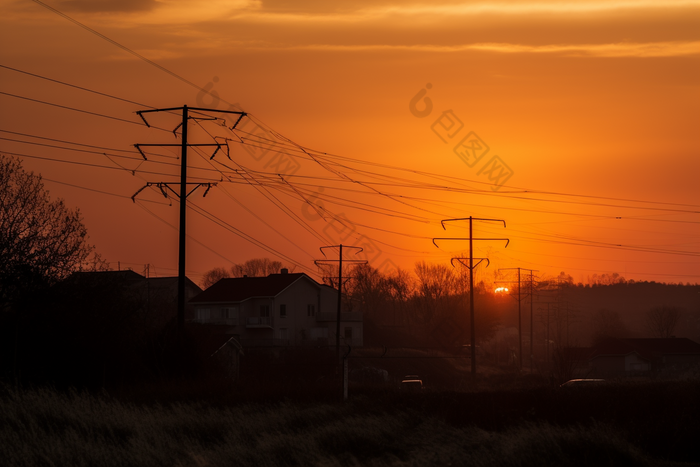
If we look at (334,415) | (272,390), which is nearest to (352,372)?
(272,390)

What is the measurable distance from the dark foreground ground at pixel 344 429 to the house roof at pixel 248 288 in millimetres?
45307

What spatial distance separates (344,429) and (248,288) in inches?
2139

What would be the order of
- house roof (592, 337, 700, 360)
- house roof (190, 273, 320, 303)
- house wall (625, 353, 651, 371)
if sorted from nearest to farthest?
house roof (190, 273, 320, 303) < house wall (625, 353, 651, 371) < house roof (592, 337, 700, 360)

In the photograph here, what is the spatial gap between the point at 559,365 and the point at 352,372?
1408 centimetres

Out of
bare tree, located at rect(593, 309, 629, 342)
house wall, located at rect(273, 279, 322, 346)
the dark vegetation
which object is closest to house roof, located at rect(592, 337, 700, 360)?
bare tree, located at rect(593, 309, 629, 342)

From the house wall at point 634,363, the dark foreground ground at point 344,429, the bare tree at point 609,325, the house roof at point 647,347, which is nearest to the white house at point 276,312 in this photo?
the house roof at point 647,347

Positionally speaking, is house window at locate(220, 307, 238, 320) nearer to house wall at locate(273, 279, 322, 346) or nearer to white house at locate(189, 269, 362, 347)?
white house at locate(189, 269, 362, 347)

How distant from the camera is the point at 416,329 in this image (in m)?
103

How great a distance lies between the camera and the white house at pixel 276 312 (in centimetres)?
6831

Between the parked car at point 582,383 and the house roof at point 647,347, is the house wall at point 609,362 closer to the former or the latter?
the house roof at point 647,347

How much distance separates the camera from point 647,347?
A: 3017 inches

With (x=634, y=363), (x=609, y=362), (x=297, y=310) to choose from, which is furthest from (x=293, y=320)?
(x=634, y=363)

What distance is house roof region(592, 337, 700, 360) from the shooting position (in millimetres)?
74062

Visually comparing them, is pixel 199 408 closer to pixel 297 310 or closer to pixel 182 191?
pixel 182 191
